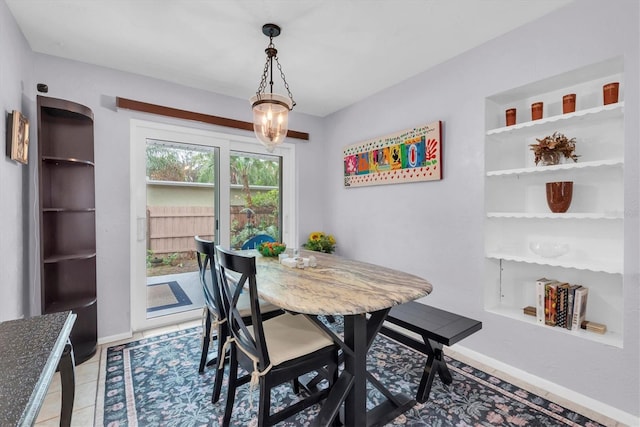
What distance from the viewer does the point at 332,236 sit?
3.76 metres

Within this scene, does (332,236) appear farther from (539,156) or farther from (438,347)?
(539,156)

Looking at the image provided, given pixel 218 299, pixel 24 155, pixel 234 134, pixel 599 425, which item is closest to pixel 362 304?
pixel 218 299

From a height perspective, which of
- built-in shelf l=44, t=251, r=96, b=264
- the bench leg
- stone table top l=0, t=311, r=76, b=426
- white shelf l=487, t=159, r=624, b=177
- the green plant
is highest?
white shelf l=487, t=159, r=624, b=177

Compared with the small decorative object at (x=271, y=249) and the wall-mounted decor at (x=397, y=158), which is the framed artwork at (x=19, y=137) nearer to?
the small decorative object at (x=271, y=249)

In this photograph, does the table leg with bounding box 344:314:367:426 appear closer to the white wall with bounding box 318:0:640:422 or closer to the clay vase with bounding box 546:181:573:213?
the white wall with bounding box 318:0:640:422

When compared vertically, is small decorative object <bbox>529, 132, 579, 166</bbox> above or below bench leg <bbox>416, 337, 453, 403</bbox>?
above

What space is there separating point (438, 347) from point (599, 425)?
86cm

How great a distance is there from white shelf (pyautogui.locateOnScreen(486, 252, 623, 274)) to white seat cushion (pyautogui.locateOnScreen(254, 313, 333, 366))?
1.48 meters

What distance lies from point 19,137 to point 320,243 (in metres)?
2.60

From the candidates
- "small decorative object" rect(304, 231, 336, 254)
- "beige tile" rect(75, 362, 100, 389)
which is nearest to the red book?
"small decorative object" rect(304, 231, 336, 254)

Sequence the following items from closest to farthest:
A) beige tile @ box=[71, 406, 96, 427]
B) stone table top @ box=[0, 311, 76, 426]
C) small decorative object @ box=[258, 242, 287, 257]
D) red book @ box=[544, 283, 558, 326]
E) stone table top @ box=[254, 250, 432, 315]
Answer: stone table top @ box=[0, 311, 76, 426], stone table top @ box=[254, 250, 432, 315], beige tile @ box=[71, 406, 96, 427], red book @ box=[544, 283, 558, 326], small decorative object @ box=[258, 242, 287, 257]

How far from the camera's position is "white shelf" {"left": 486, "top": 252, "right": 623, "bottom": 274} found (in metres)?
1.74

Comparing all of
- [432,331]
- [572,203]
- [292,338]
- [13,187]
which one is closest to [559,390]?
[432,331]

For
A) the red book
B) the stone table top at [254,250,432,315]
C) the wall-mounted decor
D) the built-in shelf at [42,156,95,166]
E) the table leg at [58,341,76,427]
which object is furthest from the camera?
the wall-mounted decor
